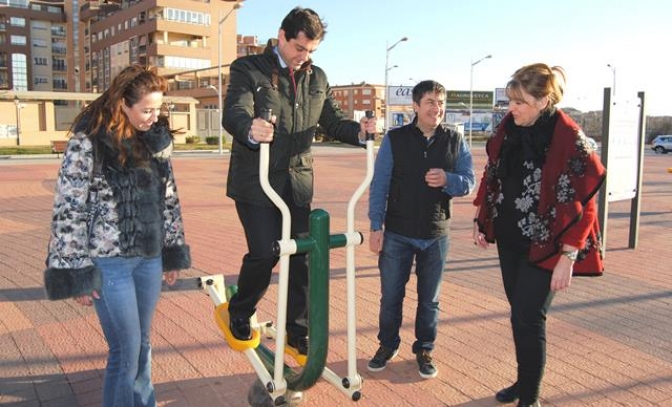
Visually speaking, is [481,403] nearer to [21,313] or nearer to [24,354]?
[24,354]

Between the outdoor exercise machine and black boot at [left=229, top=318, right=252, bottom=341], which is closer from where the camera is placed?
the outdoor exercise machine

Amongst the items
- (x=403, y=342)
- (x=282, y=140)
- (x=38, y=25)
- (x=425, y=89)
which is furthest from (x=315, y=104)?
(x=38, y=25)

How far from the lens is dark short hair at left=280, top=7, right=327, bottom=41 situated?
2971 millimetres

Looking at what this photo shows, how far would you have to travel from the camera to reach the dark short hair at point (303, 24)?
2.97m

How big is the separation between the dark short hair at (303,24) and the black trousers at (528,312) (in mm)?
1541

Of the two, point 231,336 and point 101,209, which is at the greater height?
point 101,209

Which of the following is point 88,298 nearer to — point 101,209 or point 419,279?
point 101,209

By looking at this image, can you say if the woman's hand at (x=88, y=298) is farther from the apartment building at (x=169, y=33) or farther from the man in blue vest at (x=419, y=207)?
the apartment building at (x=169, y=33)

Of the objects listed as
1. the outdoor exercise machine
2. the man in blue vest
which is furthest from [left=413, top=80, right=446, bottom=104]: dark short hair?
the outdoor exercise machine

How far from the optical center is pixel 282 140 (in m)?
3.17

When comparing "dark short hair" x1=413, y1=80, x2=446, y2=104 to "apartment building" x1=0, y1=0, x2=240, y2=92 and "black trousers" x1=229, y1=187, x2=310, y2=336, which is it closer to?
"black trousers" x1=229, y1=187, x2=310, y2=336

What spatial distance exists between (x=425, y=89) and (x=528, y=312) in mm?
1466

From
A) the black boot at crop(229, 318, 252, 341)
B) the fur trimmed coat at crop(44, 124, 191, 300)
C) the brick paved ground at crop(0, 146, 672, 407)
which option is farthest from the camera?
the brick paved ground at crop(0, 146, 672, 407)

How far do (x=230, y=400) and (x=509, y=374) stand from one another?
5.80 feet
